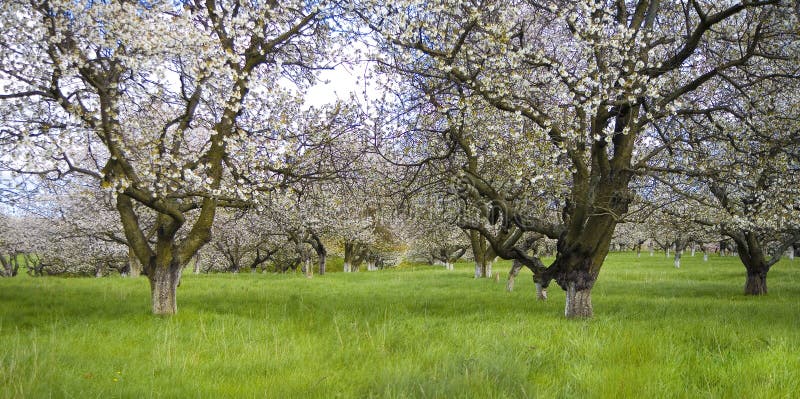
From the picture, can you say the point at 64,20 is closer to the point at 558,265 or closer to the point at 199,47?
the point at 199,47

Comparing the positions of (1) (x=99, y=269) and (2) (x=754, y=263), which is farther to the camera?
(1) (x=99, y=269)

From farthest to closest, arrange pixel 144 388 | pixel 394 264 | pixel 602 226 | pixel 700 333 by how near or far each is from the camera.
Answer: pixel 394 264 → pixel 602 226 → pixel 700 333 → pixel 144 388

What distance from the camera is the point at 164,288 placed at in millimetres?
12547

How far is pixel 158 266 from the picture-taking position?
12.5 metres

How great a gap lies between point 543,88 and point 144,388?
9.51 meters

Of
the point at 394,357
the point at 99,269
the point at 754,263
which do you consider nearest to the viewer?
the point at 394,357

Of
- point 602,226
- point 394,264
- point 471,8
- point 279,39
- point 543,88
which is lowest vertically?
point 394,264

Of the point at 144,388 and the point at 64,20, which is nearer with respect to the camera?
the point at 144,388

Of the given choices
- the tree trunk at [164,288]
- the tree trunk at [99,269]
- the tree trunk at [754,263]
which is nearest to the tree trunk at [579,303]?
the tree trunk at [164,288]

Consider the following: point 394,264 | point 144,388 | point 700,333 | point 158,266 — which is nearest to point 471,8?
point 700,333

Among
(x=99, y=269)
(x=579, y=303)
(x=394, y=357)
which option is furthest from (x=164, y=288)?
(x=99, y=269)

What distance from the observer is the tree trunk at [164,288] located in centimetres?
1248

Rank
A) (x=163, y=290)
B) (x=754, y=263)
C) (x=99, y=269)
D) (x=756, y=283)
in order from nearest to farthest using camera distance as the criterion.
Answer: (x=163, y=290), (x=754, y=263), (x=756, y=283), (x=99, y=269)

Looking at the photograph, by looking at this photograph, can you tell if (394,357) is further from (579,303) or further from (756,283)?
(756,283)
